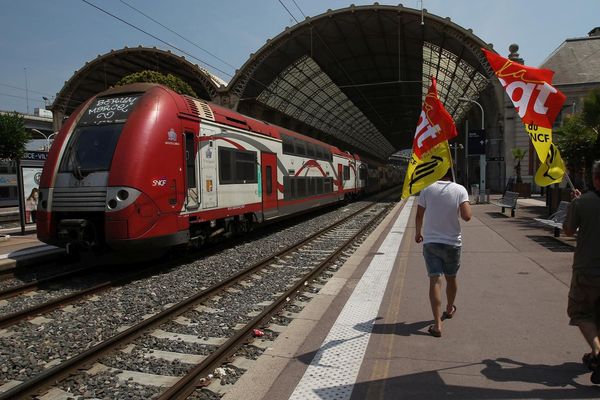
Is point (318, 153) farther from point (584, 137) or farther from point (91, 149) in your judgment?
point (91, 149)

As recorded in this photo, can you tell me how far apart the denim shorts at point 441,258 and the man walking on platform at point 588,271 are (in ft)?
4.10

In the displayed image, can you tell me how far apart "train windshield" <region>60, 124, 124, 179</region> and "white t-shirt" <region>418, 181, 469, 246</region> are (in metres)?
5.70

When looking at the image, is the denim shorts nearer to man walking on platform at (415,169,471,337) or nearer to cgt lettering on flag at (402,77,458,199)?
man walking on platform at (415,169,471,337)

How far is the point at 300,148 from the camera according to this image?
17.9 m

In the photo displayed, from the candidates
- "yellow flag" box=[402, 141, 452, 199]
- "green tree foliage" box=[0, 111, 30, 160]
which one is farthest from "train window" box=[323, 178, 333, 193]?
"yellow flag" box=[402, 141, 452, 199]

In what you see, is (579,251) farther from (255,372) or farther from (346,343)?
(255,372)

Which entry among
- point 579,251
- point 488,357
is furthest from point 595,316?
point 488,357

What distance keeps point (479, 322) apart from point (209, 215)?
6.38 m

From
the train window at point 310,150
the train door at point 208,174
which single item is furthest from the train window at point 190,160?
the train window at point 310,150

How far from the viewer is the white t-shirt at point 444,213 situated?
197 inches

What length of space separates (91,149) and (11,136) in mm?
13983

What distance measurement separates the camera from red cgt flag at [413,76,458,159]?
5219 millimetres

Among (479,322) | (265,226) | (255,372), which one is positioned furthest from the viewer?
(265,226)

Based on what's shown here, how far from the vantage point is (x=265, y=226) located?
16953 millimetres
